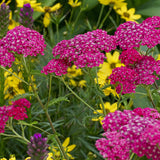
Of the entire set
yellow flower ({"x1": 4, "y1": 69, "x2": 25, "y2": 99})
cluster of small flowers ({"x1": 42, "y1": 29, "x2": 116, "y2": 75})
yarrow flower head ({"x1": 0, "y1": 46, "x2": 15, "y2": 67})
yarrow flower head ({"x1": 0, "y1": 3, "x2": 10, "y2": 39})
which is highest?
yarrow flower head ({"x1": 0, "y1": 3, "x2": 10, "y2": 39})

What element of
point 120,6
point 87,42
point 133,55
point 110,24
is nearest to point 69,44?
point 87,42

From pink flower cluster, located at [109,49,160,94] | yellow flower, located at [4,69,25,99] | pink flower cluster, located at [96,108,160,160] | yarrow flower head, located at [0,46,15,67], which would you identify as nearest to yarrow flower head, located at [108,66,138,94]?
pink flower cluster, located at [109,49,160,94]

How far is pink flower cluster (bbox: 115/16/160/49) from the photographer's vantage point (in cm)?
115

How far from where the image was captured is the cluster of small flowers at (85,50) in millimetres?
1096

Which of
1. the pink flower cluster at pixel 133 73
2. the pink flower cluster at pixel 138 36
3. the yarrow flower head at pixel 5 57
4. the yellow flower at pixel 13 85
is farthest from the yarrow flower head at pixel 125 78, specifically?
the yellow flower at pixel 13 85

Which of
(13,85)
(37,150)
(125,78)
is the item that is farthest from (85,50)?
(13,85)

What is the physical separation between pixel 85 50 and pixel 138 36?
20 cm

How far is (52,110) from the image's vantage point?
166cm

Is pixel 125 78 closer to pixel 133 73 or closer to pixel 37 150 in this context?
pixel 133 73

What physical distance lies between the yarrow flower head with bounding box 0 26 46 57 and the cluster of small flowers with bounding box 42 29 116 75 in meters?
0.07

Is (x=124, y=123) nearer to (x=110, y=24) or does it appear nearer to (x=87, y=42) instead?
(x=87, y=42)

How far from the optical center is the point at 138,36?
1.16m

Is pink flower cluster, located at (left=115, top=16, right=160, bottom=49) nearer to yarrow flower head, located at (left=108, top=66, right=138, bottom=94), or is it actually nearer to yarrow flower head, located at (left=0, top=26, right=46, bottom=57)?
yarrow flower head, located at (left=108, top=66, right=138, bottom=94)

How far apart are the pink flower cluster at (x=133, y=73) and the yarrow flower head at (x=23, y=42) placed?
10.8 inches
